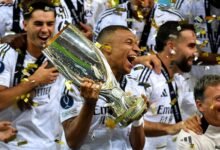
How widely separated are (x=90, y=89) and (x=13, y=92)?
3.37 feet

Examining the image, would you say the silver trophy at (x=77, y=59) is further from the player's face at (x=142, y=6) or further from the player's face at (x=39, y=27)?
the player's face at (x=142, y=6)

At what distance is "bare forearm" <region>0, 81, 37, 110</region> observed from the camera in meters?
5.49

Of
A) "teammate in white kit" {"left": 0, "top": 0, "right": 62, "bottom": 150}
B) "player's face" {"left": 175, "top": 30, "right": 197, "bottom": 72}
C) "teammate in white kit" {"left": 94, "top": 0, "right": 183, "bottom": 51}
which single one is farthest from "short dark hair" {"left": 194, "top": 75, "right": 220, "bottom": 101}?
"teammate in white kit" {"left": 94, "top": 0, "right": 183, "bottom": 51}

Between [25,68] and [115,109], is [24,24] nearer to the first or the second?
[25,68]

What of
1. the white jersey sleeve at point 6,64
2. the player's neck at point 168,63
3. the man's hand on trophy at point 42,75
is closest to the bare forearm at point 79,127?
the man's hand on trophy at point 42,75

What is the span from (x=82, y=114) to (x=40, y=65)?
861mm

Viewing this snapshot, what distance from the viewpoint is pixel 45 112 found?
571cm

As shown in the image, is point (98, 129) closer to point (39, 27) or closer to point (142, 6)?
point (39, 27)

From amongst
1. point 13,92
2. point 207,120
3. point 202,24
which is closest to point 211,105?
point 207,120

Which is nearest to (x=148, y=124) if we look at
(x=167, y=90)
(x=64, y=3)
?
(x=167, y=90)

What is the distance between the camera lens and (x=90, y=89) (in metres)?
4.58

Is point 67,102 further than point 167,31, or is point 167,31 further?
point 167,31

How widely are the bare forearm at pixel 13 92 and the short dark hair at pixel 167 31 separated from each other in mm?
1027

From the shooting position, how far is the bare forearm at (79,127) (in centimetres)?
486
